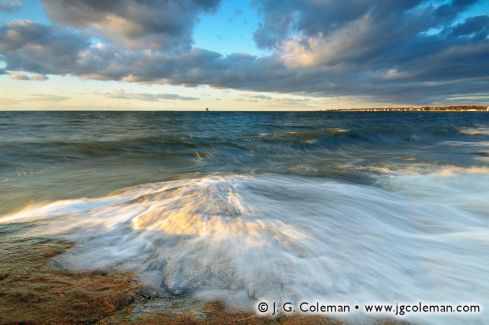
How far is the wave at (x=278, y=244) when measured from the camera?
2812 millimetres

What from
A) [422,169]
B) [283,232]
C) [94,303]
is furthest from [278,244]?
[422,169]

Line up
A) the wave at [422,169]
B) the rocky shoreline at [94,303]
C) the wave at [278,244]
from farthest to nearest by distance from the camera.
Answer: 1. the wave at [422,169]
2. the wave at [278,244]
3. the rocky shoreline at [94,303]

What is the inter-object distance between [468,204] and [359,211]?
3172 mm

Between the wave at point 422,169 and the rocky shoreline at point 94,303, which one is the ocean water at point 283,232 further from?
the wave at point 422,169

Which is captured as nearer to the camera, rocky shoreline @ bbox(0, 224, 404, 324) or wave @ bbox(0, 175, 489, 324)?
rocky shoreline @ bbox(0, 224, 404, 324)

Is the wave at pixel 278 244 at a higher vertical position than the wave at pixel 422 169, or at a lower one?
higher

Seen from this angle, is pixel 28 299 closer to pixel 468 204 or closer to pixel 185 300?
pixel 185 300

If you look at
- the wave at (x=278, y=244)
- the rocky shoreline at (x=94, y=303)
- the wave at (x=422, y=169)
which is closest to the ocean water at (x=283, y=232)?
the wave at (x=278, y=244)

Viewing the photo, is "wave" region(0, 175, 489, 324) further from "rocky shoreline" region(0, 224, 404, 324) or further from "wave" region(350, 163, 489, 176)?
"wave" region(350, 163, 489, 176)

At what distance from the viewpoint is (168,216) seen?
176 inches

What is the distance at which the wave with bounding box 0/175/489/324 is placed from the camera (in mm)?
2812

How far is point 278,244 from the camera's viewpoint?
142 inches

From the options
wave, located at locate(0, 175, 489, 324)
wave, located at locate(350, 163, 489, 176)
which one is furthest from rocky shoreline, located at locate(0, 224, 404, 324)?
wave, located at locate(350, 163, 489, 176)

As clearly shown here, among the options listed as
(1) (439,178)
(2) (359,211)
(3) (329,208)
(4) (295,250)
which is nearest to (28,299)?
(4) (295,250)
